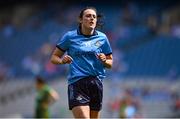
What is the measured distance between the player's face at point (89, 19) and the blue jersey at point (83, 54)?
16 cm

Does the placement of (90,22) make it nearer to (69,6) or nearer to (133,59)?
(133,59)

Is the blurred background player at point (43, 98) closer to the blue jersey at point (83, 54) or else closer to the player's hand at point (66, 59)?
the blue jersey at point (83, 54)

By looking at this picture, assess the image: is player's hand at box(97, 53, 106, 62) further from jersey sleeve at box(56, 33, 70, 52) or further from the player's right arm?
jersey sleeve at box(56, 33, 70, 52)

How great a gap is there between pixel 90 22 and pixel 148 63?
56.2 feet

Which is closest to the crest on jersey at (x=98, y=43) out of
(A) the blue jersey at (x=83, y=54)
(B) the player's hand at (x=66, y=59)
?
(A) the blue jersey at (x=83, y=54)

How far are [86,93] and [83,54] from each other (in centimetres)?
45

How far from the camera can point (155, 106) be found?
22.8m

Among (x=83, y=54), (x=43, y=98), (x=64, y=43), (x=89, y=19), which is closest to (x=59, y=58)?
(x=64, y=43)

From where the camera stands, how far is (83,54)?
7.05 m

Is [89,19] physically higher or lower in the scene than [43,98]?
higher

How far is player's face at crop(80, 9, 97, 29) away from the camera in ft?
23.0

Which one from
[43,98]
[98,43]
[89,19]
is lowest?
[43,98]

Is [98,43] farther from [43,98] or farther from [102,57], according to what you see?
[43,98]

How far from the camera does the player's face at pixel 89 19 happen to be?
6996mm
